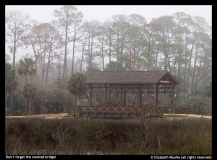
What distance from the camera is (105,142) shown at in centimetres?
1853

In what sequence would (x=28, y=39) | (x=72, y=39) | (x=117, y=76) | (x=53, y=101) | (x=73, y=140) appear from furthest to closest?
(x=72, y=39)
(x=28, y=39)
(x=53, y=101)
(x=117, y=76)
(x=73, y=140)

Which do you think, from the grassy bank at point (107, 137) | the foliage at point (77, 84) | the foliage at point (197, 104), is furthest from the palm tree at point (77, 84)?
the grassy bank at point (107, 137)

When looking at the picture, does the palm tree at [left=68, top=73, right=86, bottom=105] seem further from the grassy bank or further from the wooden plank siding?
the grassy bank

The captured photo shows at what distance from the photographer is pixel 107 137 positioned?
1934 centimetres

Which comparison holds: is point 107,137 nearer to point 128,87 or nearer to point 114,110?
point 114,110

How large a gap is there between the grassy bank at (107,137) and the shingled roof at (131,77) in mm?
10030

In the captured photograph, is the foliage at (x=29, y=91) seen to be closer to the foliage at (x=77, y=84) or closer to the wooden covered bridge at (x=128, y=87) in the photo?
the foliage at (x=77, y=84)

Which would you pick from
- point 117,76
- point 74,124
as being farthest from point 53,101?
point 74,124

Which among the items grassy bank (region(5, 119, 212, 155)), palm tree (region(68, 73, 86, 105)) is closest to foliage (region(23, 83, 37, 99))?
palm tree (region(68, 73, 86, 105))

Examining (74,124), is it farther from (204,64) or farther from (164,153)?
(204,64)

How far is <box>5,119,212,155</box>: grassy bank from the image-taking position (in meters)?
15.0

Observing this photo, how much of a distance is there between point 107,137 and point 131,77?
13.0 m

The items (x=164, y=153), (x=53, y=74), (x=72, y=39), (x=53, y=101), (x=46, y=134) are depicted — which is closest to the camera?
Answer: (x=164, y=153)

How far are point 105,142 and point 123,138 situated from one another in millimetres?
1245
